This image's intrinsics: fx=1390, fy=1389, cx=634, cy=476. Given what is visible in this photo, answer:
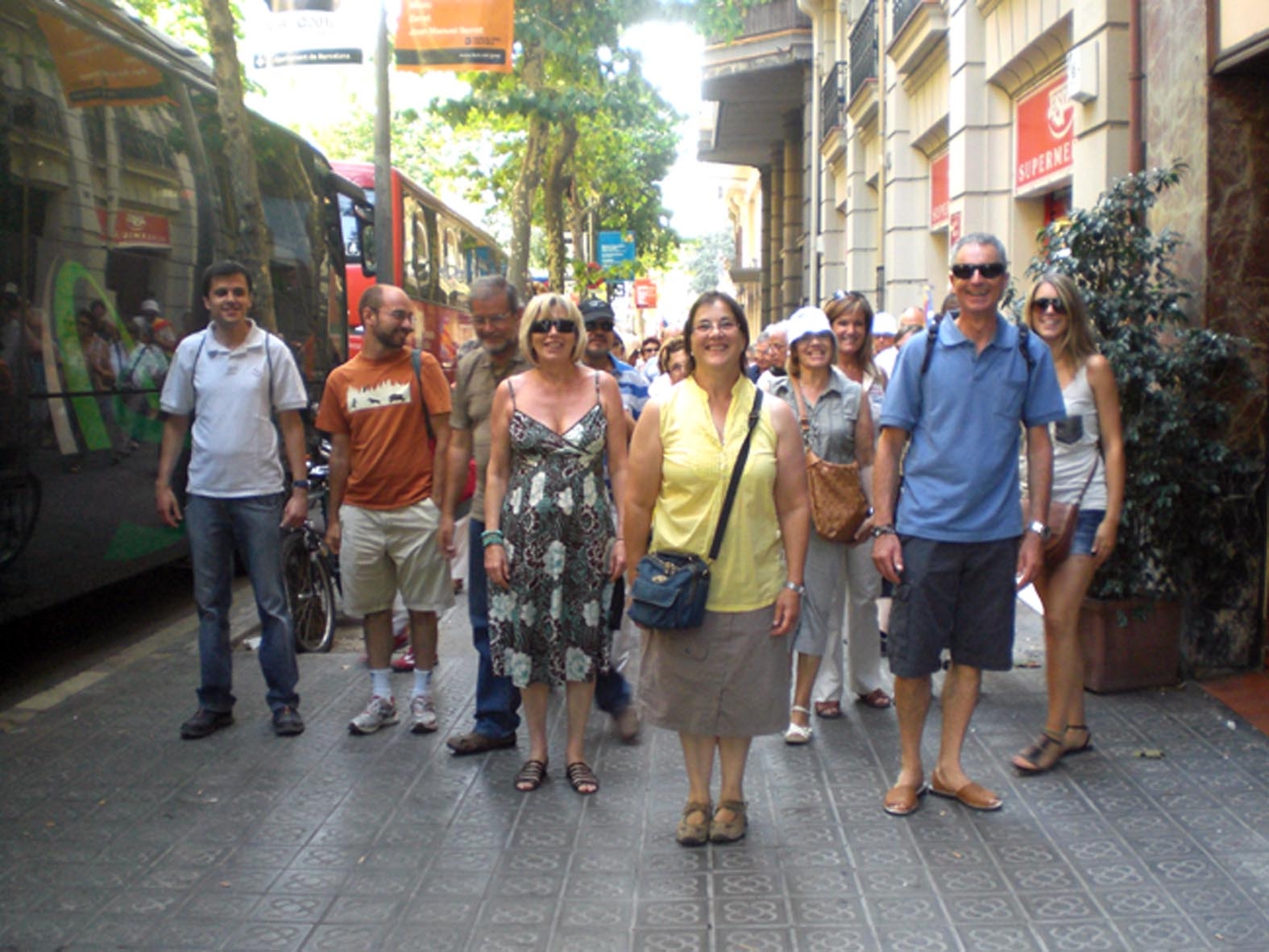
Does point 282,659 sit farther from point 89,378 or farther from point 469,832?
point 89,378

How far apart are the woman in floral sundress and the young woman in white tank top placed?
1683 millimetres

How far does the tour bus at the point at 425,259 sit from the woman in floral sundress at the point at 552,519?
1096 cm

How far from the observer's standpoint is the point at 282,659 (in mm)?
6062

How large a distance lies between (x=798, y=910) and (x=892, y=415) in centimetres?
174

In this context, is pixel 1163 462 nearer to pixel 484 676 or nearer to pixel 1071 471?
pixel 1071 471

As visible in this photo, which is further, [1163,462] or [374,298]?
[1163,462]

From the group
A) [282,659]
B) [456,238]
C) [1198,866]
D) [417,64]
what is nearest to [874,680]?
[1198,866]

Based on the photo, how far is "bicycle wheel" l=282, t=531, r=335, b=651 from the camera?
25.1 feet

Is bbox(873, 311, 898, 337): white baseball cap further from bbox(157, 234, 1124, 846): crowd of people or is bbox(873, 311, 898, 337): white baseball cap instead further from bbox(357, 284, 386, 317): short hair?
bbox(357, 284, 386, 317): short hair

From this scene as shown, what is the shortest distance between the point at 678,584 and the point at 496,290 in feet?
6.05

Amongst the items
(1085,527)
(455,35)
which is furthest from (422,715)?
(455,35)

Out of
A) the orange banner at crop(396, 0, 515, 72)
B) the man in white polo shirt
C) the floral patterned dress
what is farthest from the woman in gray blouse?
the orange banner at crop(396, 0, 515, 72)

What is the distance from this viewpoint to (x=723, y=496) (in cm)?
448

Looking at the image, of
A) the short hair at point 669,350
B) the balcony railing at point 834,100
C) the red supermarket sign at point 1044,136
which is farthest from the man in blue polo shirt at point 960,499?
the balcony railing at point 834,100
